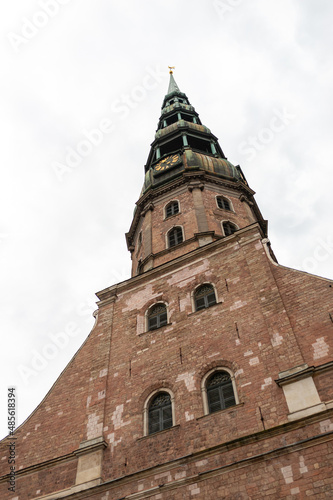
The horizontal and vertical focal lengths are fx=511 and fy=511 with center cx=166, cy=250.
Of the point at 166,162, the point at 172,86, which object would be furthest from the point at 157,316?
the point at 172,86

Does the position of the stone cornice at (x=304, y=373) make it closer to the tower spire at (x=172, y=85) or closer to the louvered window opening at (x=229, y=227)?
the louvered window opening at (x=229, y=227)

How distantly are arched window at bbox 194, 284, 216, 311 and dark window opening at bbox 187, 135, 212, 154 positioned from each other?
15593 mm

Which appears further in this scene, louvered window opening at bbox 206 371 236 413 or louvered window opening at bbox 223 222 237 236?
louvered window opening at bbox 223 222 237 236

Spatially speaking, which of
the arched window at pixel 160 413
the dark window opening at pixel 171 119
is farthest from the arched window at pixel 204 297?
the dark window opening at pixel 171 119

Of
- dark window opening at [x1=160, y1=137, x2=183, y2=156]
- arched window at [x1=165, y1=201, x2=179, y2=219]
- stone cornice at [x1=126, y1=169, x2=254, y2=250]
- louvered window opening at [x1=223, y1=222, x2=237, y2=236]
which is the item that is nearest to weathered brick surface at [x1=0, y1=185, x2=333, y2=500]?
louvered window opening at [x1=223, y1=222, x2=237, y2=236]

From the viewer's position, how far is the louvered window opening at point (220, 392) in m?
13.4

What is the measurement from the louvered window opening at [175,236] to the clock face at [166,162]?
5.55 meters

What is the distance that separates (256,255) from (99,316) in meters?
6.24

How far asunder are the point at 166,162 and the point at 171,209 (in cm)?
463

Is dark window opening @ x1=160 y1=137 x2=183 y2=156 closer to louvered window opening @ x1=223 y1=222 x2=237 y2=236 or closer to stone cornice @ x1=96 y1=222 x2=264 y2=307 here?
louvered window opening @ x1=223 y1=222 x2=237 y2=236

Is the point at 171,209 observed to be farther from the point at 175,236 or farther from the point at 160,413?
the point at 160,413

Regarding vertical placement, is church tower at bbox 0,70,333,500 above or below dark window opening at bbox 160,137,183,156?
below

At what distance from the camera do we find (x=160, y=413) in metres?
14.2

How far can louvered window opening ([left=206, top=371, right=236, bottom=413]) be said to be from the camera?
13.4 m
